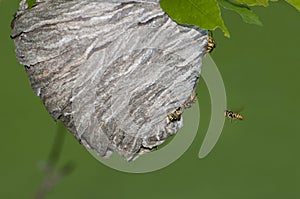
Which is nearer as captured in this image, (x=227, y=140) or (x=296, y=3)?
(x=296, y=3)

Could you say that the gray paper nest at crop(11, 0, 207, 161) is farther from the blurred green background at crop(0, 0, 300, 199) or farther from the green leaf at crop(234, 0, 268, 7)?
the blurred green background at crop(0, 0, 300, 199)

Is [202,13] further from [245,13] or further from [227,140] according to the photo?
[227,140]

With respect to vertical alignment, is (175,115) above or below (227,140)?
Answer: above

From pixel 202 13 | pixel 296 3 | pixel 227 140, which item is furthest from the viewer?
pixel 227 140

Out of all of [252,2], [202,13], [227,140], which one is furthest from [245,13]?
[227,140]

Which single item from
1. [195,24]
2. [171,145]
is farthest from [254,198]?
[195,24]

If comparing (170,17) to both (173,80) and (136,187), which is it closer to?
(173,80)
